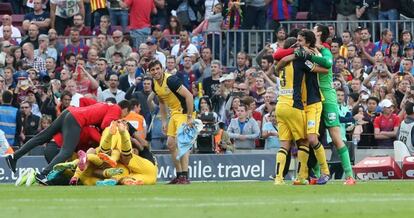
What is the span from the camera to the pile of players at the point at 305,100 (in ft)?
62.0

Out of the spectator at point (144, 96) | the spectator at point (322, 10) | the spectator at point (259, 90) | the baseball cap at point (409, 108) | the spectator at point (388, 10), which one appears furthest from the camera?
the spectator at point (322, 10)

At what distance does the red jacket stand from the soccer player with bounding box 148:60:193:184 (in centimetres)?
75

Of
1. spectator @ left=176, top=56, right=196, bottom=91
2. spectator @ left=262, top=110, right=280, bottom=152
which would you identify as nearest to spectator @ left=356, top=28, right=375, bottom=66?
spectator @ left=176, top=56, right=196, bottom=91

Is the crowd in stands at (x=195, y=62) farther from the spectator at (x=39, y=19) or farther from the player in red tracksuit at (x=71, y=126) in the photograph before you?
the player in red tracksuit at (x=71, y=126)

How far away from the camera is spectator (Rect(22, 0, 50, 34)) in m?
32.2

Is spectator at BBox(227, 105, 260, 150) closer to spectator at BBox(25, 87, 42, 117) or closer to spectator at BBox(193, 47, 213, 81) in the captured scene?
spectator at BBox(193, 47, 213, 81)

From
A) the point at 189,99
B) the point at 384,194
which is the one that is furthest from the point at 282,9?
the point at 384,194

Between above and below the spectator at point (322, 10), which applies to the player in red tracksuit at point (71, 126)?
below

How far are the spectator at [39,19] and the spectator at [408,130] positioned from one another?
10.4 m

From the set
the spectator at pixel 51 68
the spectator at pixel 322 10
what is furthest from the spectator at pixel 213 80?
the spectator at pixel 322 10

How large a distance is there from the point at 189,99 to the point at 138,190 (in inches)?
135

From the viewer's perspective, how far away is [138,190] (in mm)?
18094

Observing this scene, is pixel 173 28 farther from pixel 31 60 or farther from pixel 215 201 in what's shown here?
pixel 215 201

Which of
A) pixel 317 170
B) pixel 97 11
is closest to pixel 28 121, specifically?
pixel 97 11
